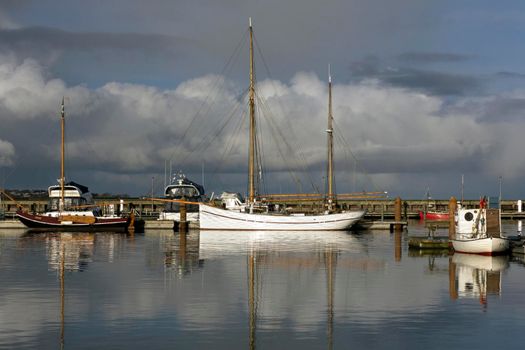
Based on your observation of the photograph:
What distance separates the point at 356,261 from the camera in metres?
48.7

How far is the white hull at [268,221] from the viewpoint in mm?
89938

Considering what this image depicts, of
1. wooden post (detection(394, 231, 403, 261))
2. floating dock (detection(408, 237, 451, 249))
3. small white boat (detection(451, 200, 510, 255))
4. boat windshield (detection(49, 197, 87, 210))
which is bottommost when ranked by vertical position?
wooden post (detection(394, 231, 403, 261))

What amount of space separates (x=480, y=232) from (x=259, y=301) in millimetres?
26220

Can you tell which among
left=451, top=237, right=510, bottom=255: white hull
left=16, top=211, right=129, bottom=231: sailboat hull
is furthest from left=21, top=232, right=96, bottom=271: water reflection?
left=451, top=237, right=510, bottom=255: white hull

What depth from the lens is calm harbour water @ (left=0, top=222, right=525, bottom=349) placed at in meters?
22.8

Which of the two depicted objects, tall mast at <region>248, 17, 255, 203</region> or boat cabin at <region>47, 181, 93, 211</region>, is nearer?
tall mast at <region>248, 17, 255, 203</region>

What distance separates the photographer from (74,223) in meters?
90.6

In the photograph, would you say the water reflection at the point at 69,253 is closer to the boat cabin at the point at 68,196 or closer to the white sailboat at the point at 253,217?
the white sailboat at the point at 253,217

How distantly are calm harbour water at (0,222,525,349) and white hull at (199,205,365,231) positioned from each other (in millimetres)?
35489

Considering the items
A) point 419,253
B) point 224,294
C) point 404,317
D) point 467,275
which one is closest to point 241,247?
point 419,253

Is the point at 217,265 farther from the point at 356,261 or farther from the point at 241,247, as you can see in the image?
the point at 241,247

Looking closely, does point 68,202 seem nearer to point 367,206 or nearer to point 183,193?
point 183,193

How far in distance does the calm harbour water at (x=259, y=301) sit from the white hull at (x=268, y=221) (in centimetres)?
3549

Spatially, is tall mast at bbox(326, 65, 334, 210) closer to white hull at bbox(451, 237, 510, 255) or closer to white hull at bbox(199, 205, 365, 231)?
white hull at bbox(199, 205, 365, 231)
